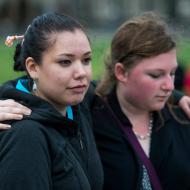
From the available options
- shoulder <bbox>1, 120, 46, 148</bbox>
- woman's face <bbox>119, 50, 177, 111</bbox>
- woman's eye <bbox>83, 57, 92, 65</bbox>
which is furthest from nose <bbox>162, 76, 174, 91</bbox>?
shoulder <bbox>1, 120, 46, 148</bbox>

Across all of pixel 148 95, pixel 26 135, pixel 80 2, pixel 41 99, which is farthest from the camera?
pixel 80 2

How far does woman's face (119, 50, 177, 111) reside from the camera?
347cm

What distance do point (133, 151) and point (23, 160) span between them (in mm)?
1032

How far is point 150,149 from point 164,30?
635 mm

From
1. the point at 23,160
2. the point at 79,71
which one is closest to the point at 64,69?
the point at 79,71

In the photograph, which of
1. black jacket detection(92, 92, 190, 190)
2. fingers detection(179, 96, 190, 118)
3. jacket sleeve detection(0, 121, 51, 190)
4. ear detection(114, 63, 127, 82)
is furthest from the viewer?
fingers detection(179, 96, 190, 118)

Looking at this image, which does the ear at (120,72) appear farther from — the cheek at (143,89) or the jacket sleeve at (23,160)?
the jacket sleeve at (23,160)

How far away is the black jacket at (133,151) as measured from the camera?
3408 mm

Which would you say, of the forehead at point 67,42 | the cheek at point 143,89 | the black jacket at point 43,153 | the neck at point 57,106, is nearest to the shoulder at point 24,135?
the black jacket at point 43,153

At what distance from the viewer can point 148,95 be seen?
3498 mm

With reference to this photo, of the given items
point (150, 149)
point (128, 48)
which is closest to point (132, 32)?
point (128, 48)

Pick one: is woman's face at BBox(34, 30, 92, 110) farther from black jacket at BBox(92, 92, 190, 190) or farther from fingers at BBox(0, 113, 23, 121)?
black jacket at BBox(92, 92, 190, 190)

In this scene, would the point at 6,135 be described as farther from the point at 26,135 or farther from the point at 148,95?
the point at 148,95

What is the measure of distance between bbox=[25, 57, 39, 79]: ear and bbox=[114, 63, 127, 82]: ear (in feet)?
2.86
